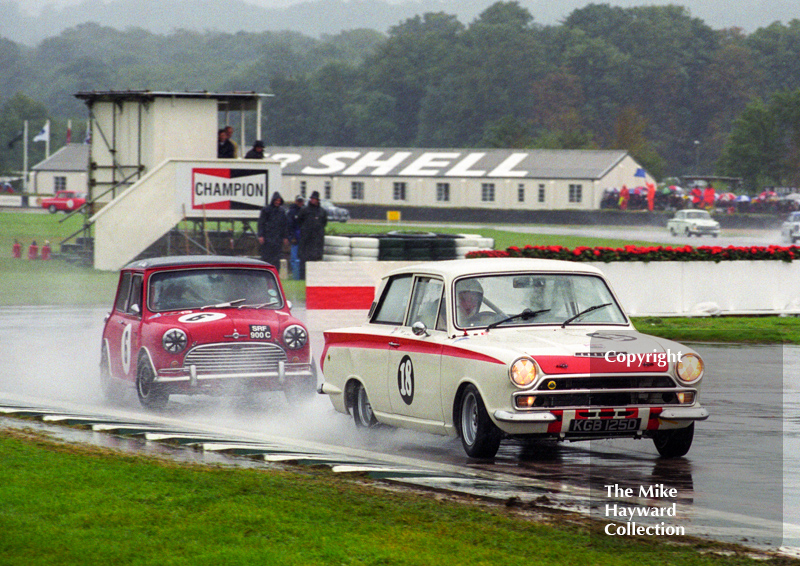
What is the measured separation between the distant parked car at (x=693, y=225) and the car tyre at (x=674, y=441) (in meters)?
53.6

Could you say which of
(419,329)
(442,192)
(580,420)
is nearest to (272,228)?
(419,329)

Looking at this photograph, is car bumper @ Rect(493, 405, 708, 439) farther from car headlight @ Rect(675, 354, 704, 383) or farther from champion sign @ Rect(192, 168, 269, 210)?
champion sign @ Rect(192, 168, 269, 210)

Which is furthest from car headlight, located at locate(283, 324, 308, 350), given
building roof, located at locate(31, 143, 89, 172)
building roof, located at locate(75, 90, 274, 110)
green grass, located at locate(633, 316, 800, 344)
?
building roof, located at locate(31, 143, 89, 172)

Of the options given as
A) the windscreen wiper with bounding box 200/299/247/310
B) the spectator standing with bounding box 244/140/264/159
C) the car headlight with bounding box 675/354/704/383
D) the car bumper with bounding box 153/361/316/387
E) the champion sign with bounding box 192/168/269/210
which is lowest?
the car bumper with bounding box 153/361/316/387

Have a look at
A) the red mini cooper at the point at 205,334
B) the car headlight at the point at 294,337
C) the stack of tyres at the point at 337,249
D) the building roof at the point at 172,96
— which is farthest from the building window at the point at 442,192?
the car headlight at the point at 294,337

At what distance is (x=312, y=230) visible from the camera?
26500mm

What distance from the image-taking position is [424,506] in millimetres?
6988

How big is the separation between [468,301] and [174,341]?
379cm

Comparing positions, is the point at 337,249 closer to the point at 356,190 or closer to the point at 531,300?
the point at 531,300

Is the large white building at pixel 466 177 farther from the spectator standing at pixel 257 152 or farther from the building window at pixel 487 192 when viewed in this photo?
the spectator standing at pixel 257 152

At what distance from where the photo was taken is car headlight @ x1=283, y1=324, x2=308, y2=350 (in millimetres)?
12594

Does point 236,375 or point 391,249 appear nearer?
point 236,375

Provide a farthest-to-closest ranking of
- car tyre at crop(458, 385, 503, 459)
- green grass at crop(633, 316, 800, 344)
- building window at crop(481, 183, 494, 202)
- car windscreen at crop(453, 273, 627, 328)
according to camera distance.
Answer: building window at crop(481, 183, 494, 202)
green grass at crop(633, 316, 800, 344)
car windscreen at crop(453, 273, 627, 328)
car tyre at crop(458, 385, 503, 459)

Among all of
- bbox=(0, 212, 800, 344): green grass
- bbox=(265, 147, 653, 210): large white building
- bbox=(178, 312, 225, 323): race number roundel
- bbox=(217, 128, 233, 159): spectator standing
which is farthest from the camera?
bbox=(265, 147, 653, 210): large white building
